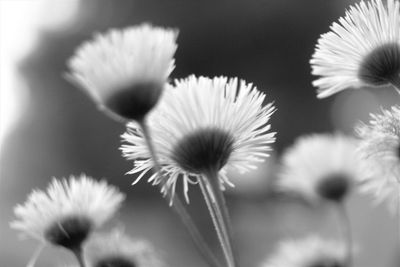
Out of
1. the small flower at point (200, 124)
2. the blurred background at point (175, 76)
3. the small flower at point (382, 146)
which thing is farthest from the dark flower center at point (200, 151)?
the blurred background at point (175, 76)

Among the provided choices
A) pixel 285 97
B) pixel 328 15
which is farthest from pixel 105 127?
pixel 328 15

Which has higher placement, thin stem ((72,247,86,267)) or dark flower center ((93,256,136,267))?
dark flower center ((93,256,136,267))

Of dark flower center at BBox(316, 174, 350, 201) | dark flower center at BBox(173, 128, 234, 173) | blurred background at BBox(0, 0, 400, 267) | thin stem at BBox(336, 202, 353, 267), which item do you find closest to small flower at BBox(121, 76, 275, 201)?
dark flower center at BBox(173, 128, 234, 173)

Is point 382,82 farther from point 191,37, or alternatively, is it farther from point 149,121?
point 191,37

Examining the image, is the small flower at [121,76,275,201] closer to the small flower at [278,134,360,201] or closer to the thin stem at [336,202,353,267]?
the thin stem at [336,202,353,267]

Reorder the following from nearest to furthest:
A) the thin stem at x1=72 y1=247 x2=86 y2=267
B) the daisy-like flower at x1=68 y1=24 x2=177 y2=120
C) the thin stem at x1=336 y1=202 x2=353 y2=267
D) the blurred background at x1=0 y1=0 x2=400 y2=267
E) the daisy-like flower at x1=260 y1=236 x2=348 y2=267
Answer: the daisy-like flower at x1=68 y1=24 x2=177 y2=120
the thin stem at x1=72 y1=247 x2=86 y2=267
the thin stem at x1=336 y1=202 x2=353 y2=267
the daisy-like flower at x1=260 y1=236 x2=348 y2=267
the blurred background at x1=0 y1=0 x2=400 y2=267

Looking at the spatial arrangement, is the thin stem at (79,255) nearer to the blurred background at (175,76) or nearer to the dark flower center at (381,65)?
the dark flower center at (381,65)

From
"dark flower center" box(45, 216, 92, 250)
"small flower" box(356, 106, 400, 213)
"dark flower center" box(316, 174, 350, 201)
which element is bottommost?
"dark flower center" box(45, 216, 92, 250)
